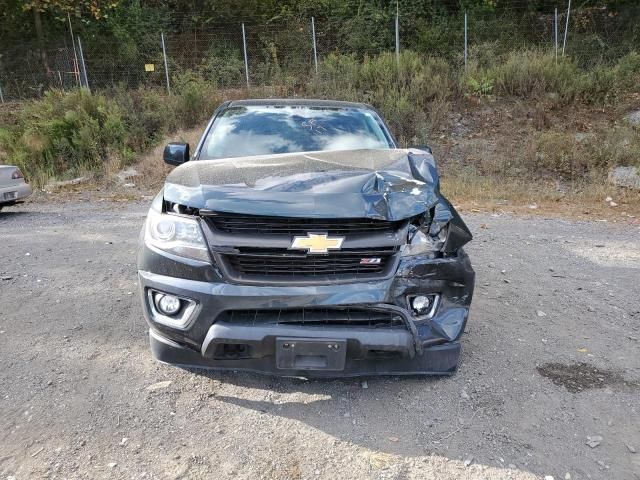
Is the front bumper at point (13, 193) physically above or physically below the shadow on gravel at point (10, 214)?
above

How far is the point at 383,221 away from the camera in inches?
101

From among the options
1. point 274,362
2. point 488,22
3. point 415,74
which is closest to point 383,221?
point 274,362

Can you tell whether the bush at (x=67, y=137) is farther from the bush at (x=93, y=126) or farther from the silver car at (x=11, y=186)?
the silver car at (x=11, y=186)

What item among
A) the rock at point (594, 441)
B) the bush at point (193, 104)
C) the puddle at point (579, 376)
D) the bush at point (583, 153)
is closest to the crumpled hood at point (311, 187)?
the puddle at point (579, 376)

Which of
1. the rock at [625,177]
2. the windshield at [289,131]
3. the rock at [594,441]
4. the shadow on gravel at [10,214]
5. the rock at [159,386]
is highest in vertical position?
the windshield at [289,131]

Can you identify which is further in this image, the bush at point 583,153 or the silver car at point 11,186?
the bush at point 583,153

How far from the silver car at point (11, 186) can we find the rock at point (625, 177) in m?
10.9

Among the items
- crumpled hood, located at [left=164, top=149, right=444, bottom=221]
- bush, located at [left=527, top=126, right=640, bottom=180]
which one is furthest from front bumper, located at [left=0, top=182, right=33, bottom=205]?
bush, located at [left=527, top=126, right=640, bottom=180]

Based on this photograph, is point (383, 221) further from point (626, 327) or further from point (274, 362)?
point (626, 327)

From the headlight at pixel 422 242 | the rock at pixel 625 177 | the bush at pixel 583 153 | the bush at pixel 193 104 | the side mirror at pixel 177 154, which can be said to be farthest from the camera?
the bush at pixel 193 104

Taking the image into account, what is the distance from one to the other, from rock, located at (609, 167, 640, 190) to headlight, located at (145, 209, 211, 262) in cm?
918

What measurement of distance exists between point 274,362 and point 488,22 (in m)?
16.0

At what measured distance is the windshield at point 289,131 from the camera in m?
3.91

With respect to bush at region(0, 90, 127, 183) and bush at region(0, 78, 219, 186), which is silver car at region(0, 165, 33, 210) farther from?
bush at region(0, 90, 127, 183)
